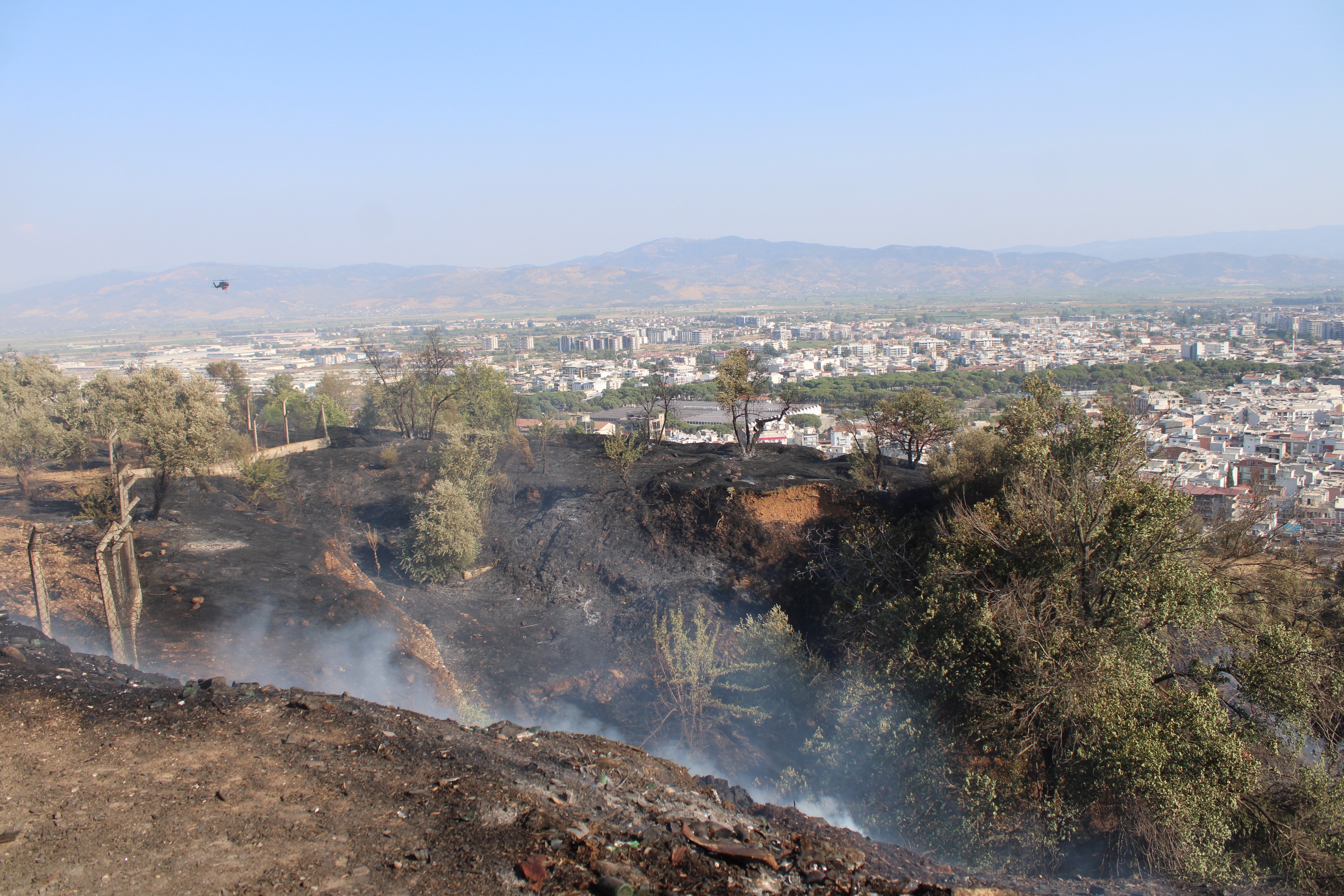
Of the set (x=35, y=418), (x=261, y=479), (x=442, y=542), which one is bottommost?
(x=442, y=542)

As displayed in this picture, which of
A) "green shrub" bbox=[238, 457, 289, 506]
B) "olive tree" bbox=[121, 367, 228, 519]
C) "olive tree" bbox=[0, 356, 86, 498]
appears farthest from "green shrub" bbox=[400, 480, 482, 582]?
"olive tree" bbox=[0, 356, 86, 498]

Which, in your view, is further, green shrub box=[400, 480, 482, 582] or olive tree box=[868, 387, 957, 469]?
olive tree box=[868, 387, 957, 469]

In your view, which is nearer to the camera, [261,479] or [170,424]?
[170,424]

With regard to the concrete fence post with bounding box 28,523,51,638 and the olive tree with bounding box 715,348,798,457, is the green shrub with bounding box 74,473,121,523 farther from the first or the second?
the olive tree with bounding box 715,348,798,457

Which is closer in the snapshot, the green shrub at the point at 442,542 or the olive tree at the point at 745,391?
the green shrub at the point at 442,542

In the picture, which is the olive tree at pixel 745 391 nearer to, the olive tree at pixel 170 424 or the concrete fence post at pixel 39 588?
the olive tree at pixel 170 424

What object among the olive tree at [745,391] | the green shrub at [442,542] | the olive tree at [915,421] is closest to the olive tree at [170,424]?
the green shrub at [442,542]

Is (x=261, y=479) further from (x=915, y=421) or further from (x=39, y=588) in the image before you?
(x=915, y=421)

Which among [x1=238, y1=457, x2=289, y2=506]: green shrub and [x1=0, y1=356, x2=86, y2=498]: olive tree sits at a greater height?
[x1=0, y1=356, x2=86, y2=498]: olive tree

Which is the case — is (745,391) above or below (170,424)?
below

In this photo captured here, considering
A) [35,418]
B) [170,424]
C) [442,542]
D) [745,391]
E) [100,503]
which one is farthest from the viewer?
[745,391]

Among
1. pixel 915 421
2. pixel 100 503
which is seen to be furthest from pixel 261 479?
pixel 915 421

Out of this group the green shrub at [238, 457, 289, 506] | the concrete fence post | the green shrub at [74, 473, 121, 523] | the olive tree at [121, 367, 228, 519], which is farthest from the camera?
the green shrub at [238, 457, 289, 506]

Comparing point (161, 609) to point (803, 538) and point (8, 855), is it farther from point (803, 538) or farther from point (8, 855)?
point (803, 538)
